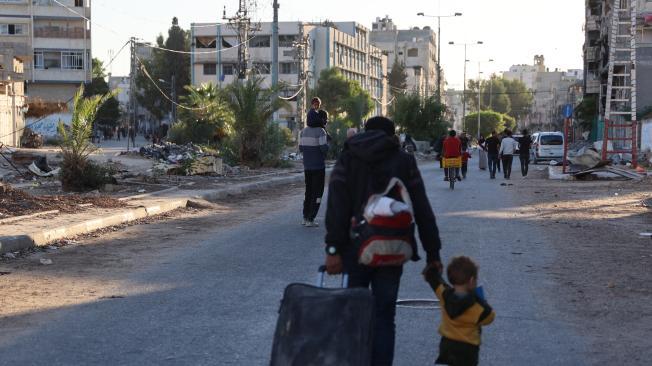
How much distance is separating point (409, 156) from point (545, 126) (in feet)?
611

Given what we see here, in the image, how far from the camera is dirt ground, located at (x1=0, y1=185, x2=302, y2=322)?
8695 millimetres

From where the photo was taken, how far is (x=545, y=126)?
186 meters

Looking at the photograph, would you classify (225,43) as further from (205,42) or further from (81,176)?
(81,176)

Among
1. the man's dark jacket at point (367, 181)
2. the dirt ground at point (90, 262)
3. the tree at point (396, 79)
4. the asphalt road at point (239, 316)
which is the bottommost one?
the dirt ground at point (90, 262)

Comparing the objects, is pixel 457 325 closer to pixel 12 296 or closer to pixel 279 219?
pixel 12 296

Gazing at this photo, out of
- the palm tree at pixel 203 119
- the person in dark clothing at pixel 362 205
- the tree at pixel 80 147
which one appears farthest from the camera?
the palm tree at pixel 203 119

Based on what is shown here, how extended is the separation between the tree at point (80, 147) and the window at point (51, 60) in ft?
223

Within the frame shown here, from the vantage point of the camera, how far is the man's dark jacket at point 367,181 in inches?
205

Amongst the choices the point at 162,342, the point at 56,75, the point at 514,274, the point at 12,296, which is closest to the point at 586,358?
the point at 162,342

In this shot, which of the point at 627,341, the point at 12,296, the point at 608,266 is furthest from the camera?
the point at 608,266

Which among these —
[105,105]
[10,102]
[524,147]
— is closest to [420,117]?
[10,102]

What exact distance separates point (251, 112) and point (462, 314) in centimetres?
2976

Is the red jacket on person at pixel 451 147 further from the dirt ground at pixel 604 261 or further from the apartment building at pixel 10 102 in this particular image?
the apartment building at pixel 10 102

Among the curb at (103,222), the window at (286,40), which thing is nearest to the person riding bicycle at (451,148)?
the curb at (103,222)
